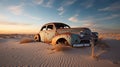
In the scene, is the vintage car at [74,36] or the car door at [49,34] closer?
the vintage car at [74,36]

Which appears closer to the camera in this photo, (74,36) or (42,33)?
(74,36)

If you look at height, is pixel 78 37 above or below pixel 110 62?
above

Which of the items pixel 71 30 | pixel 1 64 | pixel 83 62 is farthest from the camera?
pixel 71 30

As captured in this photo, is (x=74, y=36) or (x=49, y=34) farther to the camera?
(x=49, y=34)

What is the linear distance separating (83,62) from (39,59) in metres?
2.03

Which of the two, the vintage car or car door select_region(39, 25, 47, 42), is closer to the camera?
the vintage car

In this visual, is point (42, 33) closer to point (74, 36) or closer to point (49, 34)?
point (49, 34)

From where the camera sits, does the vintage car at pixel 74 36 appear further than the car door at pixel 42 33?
No

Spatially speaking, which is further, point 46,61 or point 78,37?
point 78,37

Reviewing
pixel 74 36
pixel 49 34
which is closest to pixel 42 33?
pixel 49 34

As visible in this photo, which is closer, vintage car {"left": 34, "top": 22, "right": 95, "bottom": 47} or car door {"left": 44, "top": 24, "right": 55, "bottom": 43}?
vintage car {"left": 34, "top": 22, "right": 95, "bottom": 47}

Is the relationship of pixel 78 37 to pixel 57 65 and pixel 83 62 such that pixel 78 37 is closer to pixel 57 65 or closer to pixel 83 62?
pixel 83 62

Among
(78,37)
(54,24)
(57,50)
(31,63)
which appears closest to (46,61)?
(31,63)

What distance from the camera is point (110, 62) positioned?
5.14 m
